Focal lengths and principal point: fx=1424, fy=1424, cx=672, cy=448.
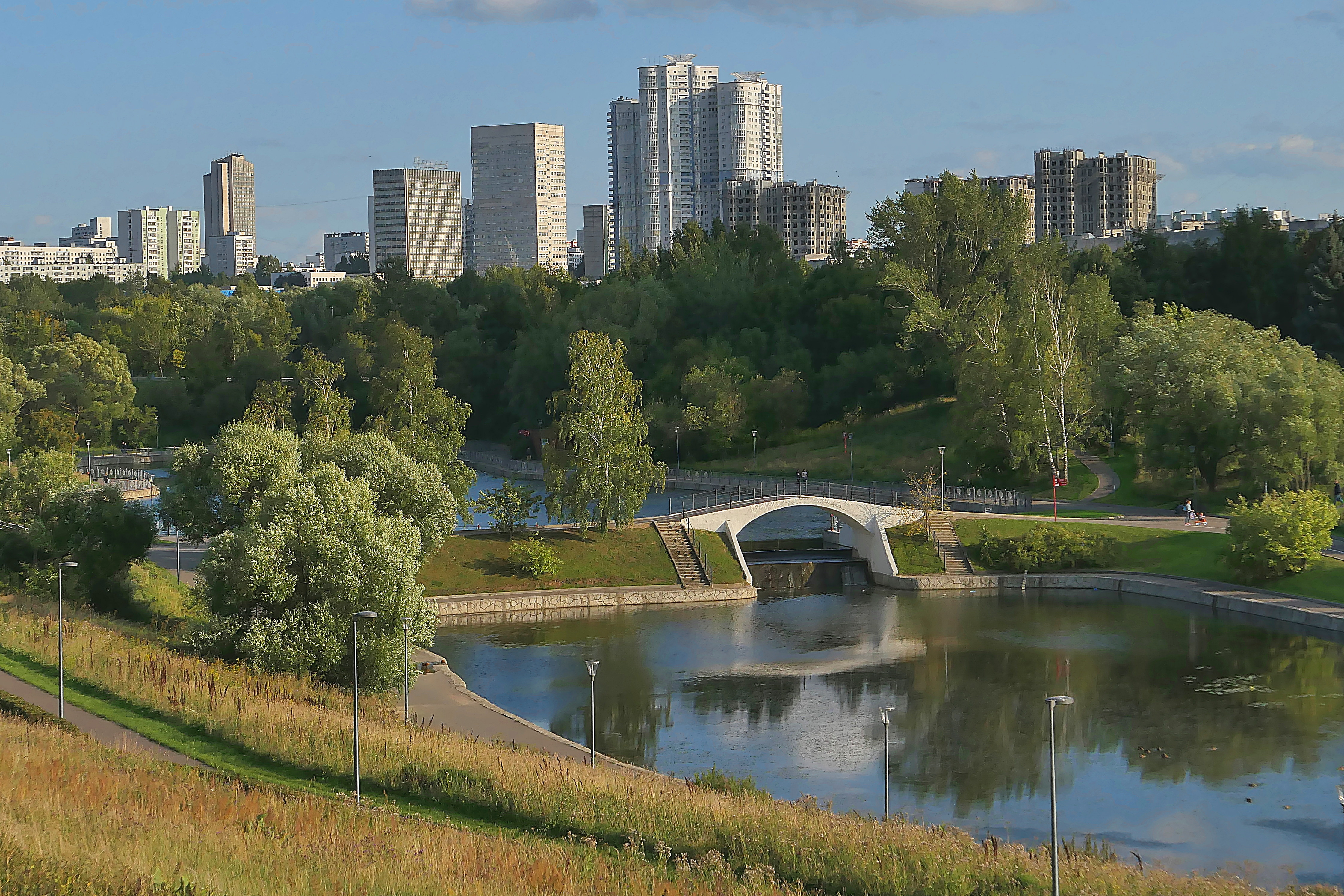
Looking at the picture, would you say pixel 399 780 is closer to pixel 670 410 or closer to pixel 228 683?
pixel 228 683

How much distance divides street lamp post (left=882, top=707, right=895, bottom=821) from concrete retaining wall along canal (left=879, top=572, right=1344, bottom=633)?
17.8 metres

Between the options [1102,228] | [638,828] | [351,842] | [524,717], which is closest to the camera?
[351,842]

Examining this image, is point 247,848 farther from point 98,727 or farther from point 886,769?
point 886,769

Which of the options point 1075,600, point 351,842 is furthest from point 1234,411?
point 351,842

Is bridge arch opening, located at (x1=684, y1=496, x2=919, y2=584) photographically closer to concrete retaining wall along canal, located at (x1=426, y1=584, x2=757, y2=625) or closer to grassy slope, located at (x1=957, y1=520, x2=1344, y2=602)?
Result: grassy slope, located at (x1=957, y1=520, x2=1344, y2=602)

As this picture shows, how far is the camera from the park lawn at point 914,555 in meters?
57.1

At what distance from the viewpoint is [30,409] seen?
103625mm

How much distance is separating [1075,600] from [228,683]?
1285 inches

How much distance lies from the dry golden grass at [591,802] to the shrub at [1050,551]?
99.6ft

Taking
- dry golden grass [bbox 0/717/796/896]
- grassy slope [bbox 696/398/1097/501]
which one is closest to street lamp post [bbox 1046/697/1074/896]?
dry golden grass [bbox 0/717/796/896]

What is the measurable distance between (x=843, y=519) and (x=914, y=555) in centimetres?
448

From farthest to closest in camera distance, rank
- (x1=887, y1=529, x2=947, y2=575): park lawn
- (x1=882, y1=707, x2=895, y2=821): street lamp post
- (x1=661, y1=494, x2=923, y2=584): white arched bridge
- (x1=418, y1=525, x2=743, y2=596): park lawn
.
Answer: (x1=661, y1=494, x2=923, y2=584): white arched bridge → (x1=887, y1=529, x2=947, y2=575): park lawn → (x1=418, y1=525, x2=743, y2=596): park lawn → (x1=882, y1=707, x2=895, y2=821): street lamp post

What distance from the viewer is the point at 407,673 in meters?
35.9

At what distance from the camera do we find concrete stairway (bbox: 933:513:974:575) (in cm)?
5684
